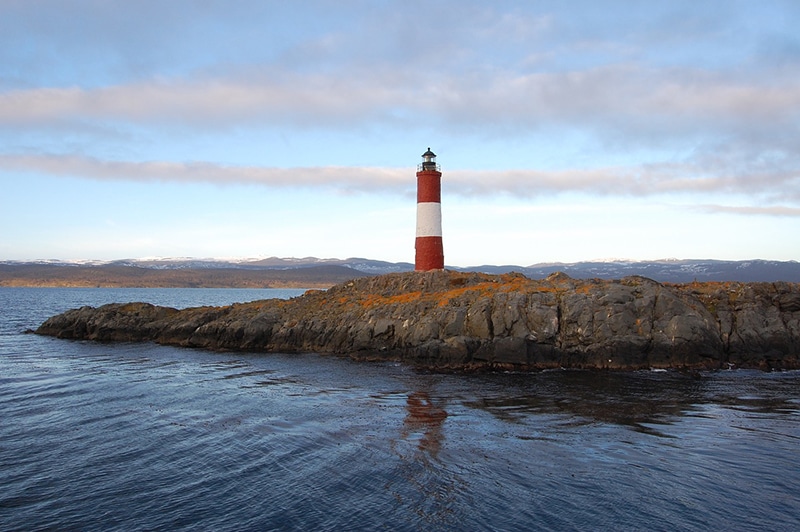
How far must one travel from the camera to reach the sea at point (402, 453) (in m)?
12.4

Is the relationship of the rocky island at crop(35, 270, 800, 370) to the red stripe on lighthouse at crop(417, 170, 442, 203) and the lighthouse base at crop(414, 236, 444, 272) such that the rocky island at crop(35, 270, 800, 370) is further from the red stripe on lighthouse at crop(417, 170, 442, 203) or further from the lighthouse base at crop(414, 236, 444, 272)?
the red stripe on lighthouse at crop(417, 170, 442, 203)

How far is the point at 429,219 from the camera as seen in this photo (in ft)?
157

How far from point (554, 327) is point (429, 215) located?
719 inches

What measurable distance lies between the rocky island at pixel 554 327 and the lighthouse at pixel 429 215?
626cm

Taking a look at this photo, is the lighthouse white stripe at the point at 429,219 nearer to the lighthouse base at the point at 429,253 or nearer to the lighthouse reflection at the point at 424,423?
the lighthouse base at the point at 429,253

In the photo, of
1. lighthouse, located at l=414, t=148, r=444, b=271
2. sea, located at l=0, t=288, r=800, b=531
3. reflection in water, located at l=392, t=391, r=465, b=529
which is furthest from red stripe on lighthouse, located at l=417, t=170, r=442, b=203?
reflection in water, located at l=392, t=391, r=465, b=529

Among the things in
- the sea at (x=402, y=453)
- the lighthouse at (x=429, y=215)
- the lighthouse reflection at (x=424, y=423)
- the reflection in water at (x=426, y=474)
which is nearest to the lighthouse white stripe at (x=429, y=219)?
the lighthouse at (x=429, y=215)

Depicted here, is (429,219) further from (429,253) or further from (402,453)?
(402,453)

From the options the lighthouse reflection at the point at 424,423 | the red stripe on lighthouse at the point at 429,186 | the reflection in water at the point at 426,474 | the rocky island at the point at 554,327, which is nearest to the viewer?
the reflection in water at the point at 426,474

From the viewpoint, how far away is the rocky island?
31.4 m

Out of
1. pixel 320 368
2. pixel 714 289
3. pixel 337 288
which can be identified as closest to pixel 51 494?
pixel 320 368

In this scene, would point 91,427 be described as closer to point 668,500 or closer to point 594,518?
point 594,518

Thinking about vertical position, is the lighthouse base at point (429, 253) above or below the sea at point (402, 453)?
above

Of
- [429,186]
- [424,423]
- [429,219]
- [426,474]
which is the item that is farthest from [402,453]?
[429,186]
